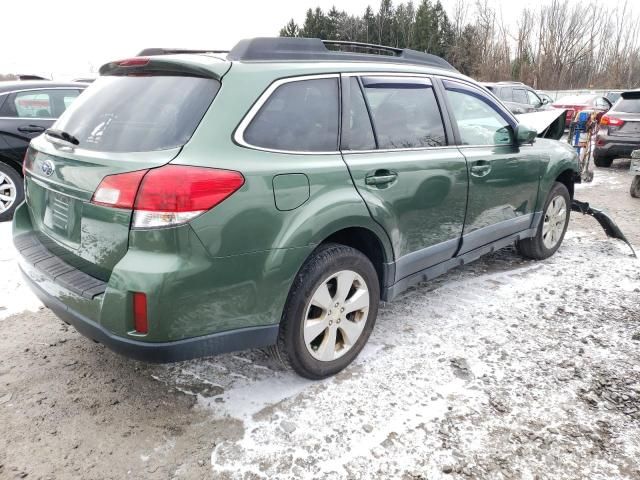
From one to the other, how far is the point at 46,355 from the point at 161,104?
5.75ft

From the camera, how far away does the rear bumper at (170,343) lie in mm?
2105

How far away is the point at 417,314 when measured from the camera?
358 cm

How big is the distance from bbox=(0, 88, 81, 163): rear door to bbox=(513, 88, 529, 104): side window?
12.6m

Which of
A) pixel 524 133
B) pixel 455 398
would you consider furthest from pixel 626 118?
pixel 455 398

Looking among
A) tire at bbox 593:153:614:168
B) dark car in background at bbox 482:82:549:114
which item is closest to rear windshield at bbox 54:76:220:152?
tire at bbox 593:153:614:168

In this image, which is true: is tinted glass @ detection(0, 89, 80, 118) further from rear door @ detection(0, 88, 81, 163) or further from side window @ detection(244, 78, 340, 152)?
side window @ detection(244, 78, 340, 152)

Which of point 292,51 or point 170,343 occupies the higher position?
point 292,51

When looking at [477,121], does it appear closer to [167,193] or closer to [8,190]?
[167,193]

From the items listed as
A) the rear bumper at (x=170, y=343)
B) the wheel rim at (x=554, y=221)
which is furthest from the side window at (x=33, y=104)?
the wheel rim at (x=554, y=221)

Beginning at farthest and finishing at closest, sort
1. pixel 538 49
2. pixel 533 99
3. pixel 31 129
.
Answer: pixel 538 49, pixel 533 99, pixel 31 129

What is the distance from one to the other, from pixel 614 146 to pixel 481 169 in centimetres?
774

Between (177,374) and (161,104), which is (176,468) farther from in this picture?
(161,104)

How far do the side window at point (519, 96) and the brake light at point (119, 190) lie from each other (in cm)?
1475

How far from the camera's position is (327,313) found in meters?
2.64
